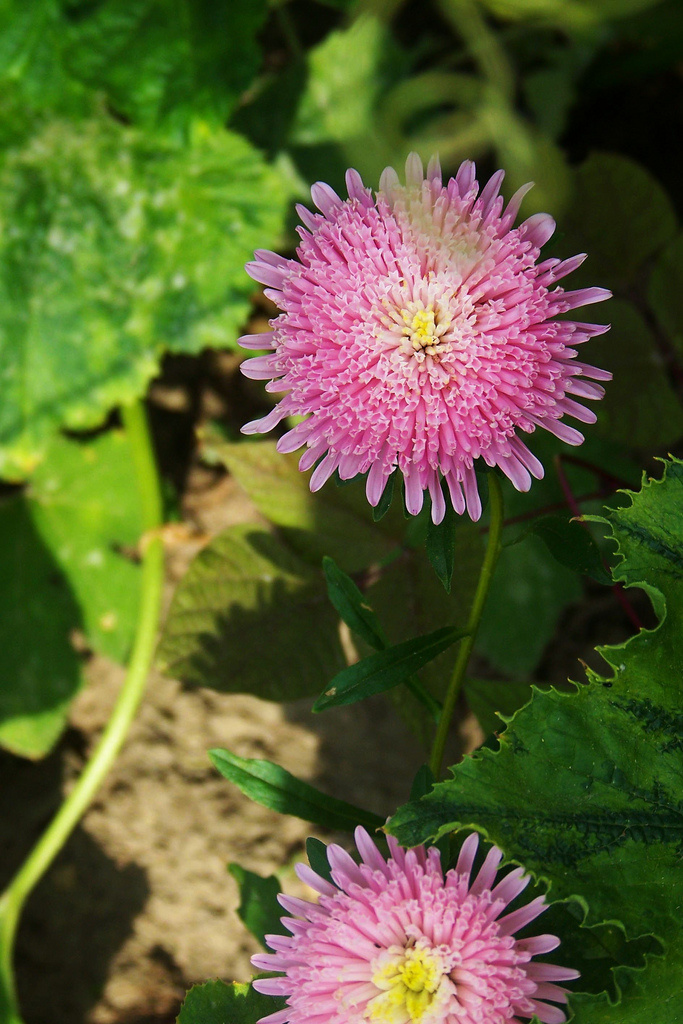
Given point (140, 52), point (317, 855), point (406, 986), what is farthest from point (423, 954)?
point (140, 52)

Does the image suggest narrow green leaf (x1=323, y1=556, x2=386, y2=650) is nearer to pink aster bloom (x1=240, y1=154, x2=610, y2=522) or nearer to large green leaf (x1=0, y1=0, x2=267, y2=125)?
pink aster bloom (x1=240, y1=154, x2=610, y2=522)

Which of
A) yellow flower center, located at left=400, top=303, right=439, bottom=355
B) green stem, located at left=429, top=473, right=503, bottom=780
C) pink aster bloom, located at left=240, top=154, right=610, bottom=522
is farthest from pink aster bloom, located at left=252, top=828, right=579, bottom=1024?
yellow flower center, located at left=400, top=303, right=439, bottom=355

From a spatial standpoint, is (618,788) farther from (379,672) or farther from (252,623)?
(252,623)

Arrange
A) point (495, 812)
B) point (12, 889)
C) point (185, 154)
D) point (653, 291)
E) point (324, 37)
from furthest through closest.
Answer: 1. point (324, 37)
2. point (185, 154)
3. point (12, 889)
4. point (653, 291)
5. point (495, 812)

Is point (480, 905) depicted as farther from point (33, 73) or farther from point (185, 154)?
point (33, 73)

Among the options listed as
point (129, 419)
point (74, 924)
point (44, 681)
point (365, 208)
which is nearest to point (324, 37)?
point (129, 419)

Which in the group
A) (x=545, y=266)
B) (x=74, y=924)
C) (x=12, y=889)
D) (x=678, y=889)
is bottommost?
(x=678, y=889)
